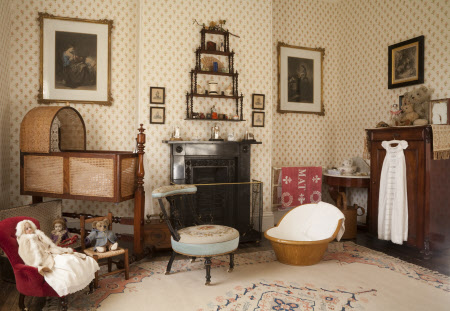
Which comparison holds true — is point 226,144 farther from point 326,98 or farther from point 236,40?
point 326,98

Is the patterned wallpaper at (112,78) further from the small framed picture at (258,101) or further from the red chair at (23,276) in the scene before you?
the red chair at (23,276)

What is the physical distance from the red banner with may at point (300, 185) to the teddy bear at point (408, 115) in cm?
178

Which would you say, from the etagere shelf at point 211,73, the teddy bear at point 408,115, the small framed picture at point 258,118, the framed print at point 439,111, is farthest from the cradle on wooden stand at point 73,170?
the framed print at point 439,111

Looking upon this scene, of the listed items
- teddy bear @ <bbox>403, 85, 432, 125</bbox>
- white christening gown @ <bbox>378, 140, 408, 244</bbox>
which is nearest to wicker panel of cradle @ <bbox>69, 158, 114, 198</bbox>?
white christening gown @ <bbox>378, 140, 408, 244</bbox>

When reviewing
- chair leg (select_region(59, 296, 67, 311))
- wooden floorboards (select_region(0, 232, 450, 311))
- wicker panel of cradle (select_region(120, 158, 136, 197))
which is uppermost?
wicker panel of cradle (select_region(120, 158, 136, 197))

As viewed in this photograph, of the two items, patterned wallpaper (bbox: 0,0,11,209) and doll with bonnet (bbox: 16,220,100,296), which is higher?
patterned wallpaper (bbox: 0,0,11,209)

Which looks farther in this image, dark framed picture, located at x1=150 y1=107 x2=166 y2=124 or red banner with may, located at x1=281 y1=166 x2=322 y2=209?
red banner with may, located at x1=281 y1=166 x2=322 y2=209

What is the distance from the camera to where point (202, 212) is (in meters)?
4.93

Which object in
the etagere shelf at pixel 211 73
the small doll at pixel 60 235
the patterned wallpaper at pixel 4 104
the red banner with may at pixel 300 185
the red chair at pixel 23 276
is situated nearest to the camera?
the red chair at pixel 23 276

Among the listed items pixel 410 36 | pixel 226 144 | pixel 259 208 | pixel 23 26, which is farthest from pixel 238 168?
pixel 23 26

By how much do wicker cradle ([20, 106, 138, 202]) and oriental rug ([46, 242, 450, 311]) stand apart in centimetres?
103

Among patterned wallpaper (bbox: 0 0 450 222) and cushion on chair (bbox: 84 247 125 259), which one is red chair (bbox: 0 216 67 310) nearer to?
cushion on chair (bbox: 84 247 125 259)

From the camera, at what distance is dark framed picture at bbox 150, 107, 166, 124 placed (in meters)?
5.21

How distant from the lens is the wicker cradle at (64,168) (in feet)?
12.7
